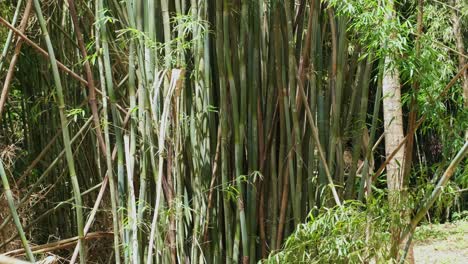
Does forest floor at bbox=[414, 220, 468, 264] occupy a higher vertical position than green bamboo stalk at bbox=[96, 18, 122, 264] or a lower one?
lower

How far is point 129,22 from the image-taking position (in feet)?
8.82

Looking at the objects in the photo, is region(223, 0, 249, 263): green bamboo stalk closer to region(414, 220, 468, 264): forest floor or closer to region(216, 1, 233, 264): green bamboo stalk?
region(216, 1, 233, 264): green bamboo stalk

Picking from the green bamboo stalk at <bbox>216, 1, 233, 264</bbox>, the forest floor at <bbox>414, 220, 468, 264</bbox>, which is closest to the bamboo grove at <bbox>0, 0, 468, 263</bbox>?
the green bamboo stalk at <bbox>216, 1, 233, 264</bbox>

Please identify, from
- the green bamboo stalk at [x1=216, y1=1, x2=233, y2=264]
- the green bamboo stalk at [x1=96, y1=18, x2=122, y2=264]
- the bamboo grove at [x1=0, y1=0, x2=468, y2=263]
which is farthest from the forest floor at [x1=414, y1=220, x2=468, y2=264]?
the green bamboo stalk at [x1=96, y1=18, x2=122, y2=264]

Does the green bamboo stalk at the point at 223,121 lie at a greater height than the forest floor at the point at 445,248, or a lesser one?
greater

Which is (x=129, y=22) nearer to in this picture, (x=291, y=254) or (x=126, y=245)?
(x=126, y=245)

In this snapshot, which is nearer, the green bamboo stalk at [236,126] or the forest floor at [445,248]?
the green bamboo stalk at [236,126]

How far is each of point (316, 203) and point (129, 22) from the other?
3.36 feet

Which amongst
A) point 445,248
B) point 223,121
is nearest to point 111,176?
point 223,121

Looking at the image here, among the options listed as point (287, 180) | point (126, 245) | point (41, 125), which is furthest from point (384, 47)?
point (41, 125)

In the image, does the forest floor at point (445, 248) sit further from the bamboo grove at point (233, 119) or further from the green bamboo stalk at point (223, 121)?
the green bamboo stalk at point (223, 121)

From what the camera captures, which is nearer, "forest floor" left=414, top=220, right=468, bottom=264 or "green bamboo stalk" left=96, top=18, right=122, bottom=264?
"green bamboo stalk" left=96, top=18, right=122, bottom=264

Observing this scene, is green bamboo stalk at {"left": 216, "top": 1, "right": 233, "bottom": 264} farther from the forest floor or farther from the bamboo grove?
the forest floor

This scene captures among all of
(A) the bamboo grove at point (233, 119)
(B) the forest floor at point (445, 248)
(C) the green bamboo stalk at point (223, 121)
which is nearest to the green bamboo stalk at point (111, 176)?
(A) the bamboo grove at point (233, 119)
